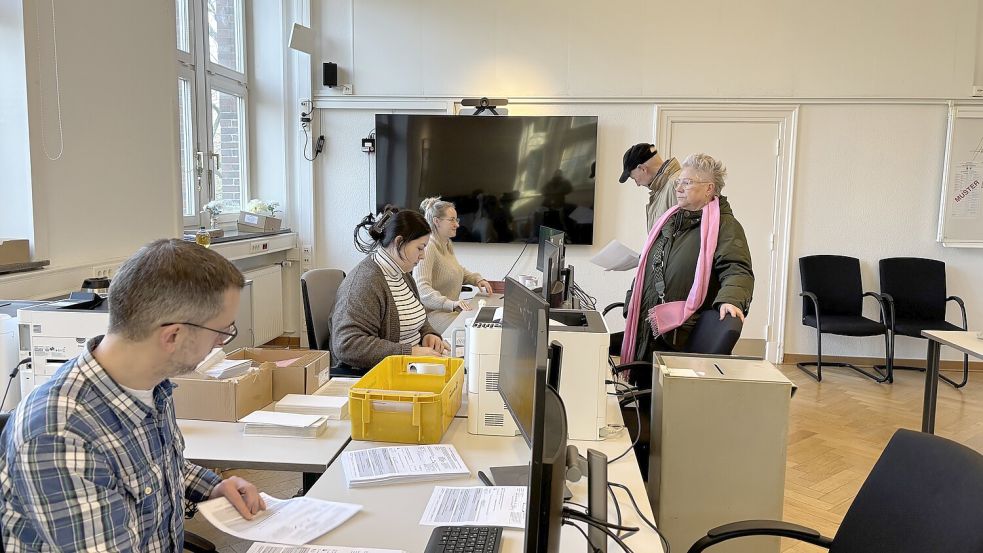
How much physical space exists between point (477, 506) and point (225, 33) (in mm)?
4995

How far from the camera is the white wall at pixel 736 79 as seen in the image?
16.9ft

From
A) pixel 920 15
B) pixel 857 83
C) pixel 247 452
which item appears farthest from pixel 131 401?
pixel 920 15

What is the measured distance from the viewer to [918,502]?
4.50ft

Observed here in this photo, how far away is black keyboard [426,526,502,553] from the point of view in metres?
1.28

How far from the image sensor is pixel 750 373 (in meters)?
2.05

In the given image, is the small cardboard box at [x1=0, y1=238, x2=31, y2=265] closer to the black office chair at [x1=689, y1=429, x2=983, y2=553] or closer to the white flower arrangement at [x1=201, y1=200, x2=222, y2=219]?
the white flower arrangement at [x1=201, y1=200, x2=222, y2=219]

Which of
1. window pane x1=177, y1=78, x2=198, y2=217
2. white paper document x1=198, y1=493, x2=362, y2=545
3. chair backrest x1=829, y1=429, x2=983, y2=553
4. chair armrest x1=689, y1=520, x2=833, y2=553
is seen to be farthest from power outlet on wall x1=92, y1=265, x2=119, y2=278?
chair backrest x1=829, y1=429, x2=983, y2=553

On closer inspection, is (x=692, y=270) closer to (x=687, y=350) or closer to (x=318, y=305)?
(x=687, y=350)

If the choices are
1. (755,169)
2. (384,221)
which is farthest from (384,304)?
(755,169)

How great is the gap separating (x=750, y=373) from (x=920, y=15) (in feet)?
14.7

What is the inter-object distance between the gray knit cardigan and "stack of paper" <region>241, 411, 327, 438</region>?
712 millimetres

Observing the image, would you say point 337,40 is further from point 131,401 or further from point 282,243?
point 131,401

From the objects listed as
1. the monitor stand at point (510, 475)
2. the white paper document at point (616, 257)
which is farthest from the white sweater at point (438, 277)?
the monitor stand at point (510, 475)

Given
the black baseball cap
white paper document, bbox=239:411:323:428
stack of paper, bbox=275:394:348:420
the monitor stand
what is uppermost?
the black baseball cap
